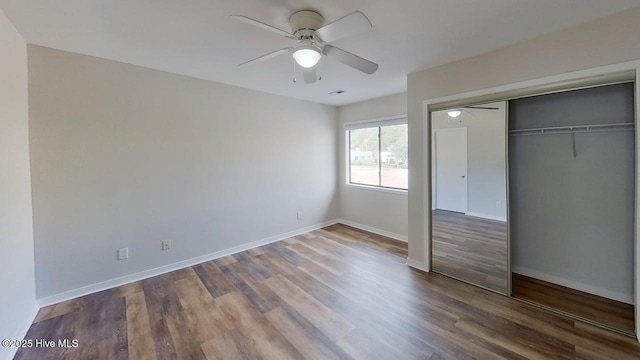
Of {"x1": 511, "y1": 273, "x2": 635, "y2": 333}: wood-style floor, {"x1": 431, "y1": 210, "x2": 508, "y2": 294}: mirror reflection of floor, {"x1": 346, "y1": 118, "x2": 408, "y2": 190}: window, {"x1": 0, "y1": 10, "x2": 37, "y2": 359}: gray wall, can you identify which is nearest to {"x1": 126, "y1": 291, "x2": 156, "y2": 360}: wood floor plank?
{"x1": 0, "y1": 10, "x2": 37, "y2": 359}: gray wall

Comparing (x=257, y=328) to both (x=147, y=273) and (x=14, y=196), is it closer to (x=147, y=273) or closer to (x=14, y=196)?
(x=147, y=273)

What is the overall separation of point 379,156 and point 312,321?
328 centimetres

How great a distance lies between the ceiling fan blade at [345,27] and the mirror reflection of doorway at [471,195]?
183 cm

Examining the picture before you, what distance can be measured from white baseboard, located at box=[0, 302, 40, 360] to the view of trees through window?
181 inches

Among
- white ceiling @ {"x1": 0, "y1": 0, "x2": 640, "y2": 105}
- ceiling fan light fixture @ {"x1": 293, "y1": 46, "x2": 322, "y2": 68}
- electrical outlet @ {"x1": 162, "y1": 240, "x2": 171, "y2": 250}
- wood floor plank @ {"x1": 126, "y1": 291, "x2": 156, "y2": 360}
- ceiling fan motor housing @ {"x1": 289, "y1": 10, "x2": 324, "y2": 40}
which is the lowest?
wood floor plank @ {"x1": 126, "y1": 291, "x2": 156, "y2": 360}

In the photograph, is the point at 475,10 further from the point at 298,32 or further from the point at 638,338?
the point at 638,338

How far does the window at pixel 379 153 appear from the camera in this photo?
4.39m

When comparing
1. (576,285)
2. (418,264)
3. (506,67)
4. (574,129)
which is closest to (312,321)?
(418,264)

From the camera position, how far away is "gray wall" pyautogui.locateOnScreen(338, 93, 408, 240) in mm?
4309

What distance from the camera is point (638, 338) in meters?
1.91

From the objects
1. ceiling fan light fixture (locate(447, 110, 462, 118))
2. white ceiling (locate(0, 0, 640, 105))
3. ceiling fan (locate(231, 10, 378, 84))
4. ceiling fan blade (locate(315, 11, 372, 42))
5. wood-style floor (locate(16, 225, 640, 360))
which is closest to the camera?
ceiling fan blade (locate(315, 11, 372, 42))

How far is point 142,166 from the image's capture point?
3010 millimetres

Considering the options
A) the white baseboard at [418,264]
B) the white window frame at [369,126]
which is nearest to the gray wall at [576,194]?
the white baseboard at [418,264]

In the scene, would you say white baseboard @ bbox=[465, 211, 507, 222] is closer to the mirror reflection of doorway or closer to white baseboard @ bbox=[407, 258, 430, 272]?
the mirror reflection of doorway
